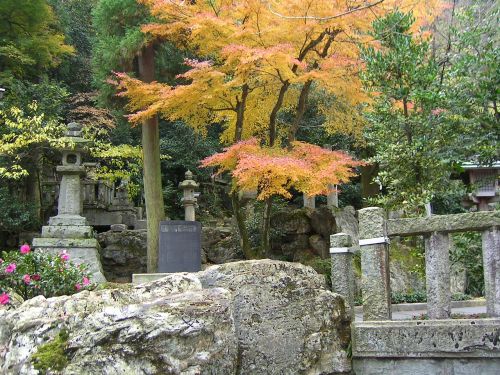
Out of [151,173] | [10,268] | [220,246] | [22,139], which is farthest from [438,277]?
[22,139]

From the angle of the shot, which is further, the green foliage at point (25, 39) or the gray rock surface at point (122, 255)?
the green foliage at point (25, 39)

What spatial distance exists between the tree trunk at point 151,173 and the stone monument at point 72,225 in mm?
1525

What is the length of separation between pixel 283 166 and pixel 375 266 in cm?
479

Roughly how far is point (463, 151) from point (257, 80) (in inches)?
257

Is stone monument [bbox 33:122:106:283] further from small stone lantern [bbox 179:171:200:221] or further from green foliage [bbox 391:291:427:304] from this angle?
green foliage [bbox 391:291:427:304]

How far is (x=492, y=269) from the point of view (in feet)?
18.1

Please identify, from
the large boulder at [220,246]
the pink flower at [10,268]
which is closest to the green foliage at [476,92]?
the pink flower at [10,268]

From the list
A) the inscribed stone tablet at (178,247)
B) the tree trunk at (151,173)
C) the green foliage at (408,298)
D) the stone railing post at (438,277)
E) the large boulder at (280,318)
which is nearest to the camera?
the large boulder at (280,318)

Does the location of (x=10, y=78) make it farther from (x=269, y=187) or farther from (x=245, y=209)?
(x=269, y=187)

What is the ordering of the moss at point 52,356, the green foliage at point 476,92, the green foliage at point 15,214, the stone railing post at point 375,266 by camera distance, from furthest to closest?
1. the green foliage at point 15,214
2. the green foliage at point 476,92
3. the stone railing post at point 375,266
4. the moss at point 52,356

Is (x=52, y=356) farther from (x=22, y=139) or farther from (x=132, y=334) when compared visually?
(x=22, y=139)

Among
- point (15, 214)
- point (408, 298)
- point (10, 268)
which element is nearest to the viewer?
point (10, 268)

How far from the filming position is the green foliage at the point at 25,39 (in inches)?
699

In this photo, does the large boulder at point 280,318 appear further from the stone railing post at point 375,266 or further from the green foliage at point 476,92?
the green foliage at point 476,92
